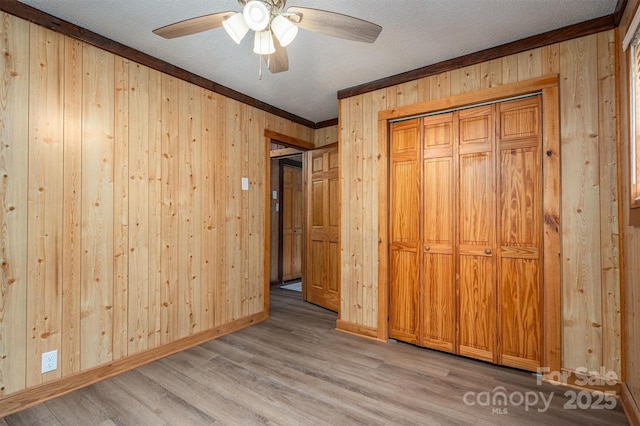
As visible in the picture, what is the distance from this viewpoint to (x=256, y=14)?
63.4 inches

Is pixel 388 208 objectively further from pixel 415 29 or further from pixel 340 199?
pixel 415 29

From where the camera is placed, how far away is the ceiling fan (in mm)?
1623

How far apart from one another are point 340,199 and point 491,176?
150cm

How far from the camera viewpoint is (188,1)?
204cm

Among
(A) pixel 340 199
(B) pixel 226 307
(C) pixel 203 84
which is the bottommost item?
(B) pixel 226 307

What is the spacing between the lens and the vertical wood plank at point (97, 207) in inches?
93.5

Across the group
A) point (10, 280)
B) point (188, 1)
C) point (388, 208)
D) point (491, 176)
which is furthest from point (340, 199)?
point (10, 280)

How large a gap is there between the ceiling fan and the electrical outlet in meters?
2.24

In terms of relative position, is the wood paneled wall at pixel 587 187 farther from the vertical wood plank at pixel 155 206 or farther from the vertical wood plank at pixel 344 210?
the vertical wood plank at pixel 155 206

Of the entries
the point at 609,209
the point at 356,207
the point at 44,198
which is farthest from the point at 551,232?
the point at 44,198

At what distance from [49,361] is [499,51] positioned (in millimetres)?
4092

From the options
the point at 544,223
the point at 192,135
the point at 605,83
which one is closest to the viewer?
the point at 605,83

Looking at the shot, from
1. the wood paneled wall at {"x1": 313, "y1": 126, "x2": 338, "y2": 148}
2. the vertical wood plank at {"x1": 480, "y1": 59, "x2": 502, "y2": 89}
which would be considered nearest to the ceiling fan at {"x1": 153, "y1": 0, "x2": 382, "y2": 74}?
the vertical wood plank at {"x1": 480, "y1": 59, "x2": 502, "y2": 89}

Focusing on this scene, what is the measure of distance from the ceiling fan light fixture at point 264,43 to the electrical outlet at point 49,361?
2.46m
